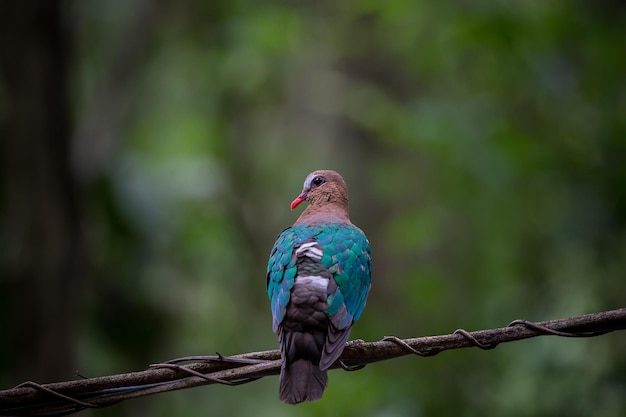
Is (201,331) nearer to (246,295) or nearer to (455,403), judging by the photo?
(246,295)


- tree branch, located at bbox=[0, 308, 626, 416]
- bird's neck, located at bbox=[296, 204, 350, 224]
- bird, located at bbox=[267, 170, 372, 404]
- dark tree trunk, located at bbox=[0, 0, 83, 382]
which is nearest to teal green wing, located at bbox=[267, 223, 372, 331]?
bird, located at bbox=[267, 170, 372, 404]

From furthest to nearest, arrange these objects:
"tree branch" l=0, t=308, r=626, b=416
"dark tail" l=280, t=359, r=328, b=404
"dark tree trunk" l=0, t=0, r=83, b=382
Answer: "dark tree trunk" l=0, t=0, r=83, b=382
"dark tail" l=280, t=359, r=328, b=404
"tree branch" l=0, t=308, r=626, b=416

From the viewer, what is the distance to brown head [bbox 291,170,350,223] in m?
4.86

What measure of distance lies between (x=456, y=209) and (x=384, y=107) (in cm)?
129

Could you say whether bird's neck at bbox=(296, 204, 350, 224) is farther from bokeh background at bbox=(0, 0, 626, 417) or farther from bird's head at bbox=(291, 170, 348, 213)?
bokeh background at bbox=(0, 0, 626, 417)

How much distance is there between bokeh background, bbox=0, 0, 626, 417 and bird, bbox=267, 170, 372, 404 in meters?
2.41

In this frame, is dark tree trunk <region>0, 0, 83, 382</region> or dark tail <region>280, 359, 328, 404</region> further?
dark tree trunk <region>0, 0, 83, 382</region>

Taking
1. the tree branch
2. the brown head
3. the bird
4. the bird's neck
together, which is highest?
the brown head

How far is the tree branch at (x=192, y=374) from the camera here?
280cm

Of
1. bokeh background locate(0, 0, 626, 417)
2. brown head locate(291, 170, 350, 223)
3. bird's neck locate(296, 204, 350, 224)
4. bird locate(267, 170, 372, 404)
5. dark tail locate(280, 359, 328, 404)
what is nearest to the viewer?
dark tail locate(280, 359, 328, 404)

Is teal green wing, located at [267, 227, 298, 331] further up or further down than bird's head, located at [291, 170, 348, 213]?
further down

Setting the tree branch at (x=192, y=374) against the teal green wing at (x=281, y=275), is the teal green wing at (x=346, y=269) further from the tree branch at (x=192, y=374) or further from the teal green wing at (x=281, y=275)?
the tree branch at (x=192, y=374)

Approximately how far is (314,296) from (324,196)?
141cm

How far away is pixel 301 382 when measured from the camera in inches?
129
